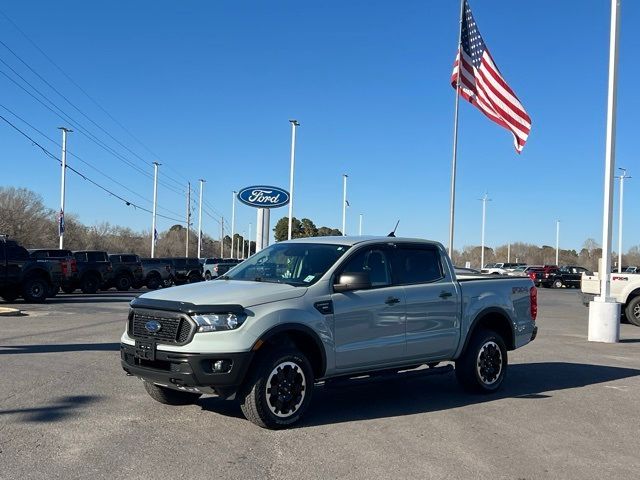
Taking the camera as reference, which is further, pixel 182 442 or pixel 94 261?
pixel 94 261

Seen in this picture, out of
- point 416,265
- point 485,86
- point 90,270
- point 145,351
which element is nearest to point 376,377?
point 416,265

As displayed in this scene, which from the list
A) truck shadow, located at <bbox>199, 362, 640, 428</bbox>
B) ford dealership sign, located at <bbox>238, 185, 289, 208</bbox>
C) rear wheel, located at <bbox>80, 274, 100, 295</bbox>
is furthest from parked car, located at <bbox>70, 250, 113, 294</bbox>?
truck shadow, located at <bbox>199, 362, 640, 428</bbox>

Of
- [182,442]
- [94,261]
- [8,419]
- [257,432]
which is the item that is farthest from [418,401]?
[94,261]

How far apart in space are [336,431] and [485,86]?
52.2 feet

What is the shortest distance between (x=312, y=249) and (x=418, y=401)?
2.25 m

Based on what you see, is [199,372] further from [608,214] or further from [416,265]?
[608,214]

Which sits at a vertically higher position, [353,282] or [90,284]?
[353,282]

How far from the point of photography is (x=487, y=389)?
8.30 metres

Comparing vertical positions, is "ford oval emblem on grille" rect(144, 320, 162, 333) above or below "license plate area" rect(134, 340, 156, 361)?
above

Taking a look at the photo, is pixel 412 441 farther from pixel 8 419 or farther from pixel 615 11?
pixel 615 11

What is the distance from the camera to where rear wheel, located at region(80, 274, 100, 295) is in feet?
90.9

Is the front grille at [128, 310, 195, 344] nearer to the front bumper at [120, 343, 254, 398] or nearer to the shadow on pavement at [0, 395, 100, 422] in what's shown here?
the front bumper at [120, 343, 254, 398]

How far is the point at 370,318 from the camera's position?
7.05 meters

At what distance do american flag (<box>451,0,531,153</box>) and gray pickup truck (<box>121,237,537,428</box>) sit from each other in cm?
1141
